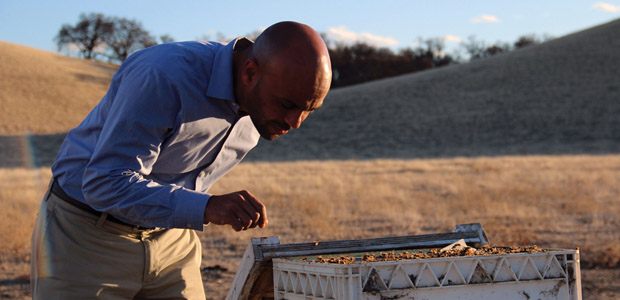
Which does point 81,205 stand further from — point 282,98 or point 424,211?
point 424,211

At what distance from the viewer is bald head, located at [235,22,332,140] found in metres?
2.35

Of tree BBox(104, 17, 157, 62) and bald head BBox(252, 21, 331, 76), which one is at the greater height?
tree BBox(104, 17, 157, 62)

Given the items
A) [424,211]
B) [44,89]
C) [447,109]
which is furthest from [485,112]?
[44,89]

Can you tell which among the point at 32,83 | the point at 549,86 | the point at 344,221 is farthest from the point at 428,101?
the point at 344,221

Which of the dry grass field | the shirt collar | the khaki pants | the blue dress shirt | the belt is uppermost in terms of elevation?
the shirt collar

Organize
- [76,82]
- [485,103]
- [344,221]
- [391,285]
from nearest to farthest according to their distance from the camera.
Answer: [391,285] < [344,221] < [485,103] < [76,82]

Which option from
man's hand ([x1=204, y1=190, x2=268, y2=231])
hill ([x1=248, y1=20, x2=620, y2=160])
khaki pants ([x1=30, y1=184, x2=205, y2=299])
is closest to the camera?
man's hand ([x1=204, y1=190, x2=268, y2=231])

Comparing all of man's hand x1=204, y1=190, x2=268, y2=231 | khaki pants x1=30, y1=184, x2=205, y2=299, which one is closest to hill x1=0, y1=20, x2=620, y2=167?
khaki pants x1=30, y1=184, x2=205, y2=299

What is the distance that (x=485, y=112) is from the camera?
4053 cm

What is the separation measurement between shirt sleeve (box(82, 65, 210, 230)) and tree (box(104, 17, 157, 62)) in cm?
7271

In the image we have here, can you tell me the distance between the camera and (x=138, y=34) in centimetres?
7312

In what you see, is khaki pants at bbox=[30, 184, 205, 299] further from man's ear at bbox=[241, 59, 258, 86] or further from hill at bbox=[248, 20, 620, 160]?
hill at bbox=[248, 20, 620, 160]

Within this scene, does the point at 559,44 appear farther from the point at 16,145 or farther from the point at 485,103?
the point at 16,145

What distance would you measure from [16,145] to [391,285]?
3821 cm
